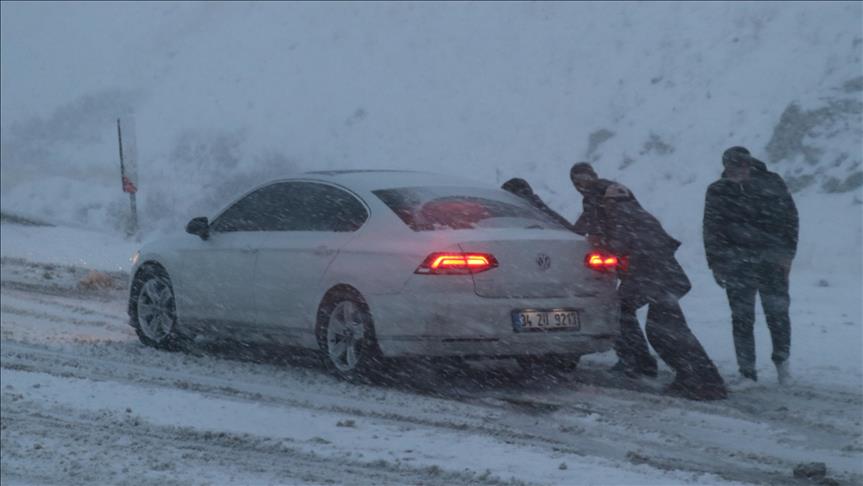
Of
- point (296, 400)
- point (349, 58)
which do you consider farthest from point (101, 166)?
point (296, 400)

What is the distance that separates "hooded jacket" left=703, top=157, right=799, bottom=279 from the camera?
28.6 ft

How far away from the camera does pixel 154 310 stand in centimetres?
1040

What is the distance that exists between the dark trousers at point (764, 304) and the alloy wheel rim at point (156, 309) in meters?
4.35

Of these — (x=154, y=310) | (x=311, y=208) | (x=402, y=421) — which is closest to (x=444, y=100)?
(x=154, y=310)

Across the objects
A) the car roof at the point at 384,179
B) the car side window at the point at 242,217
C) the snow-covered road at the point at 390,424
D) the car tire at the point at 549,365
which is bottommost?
the snow-covered road at the point at 390,424

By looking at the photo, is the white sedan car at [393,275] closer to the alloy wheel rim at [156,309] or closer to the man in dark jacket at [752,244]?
the alloy wheel rim at [156,309]

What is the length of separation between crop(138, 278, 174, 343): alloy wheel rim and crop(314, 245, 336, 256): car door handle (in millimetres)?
1876

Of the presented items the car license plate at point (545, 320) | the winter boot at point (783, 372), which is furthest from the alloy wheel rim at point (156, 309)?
the winter boot at point (783, 372)

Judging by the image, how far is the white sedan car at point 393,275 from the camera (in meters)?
8.09

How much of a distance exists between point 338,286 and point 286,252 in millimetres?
687

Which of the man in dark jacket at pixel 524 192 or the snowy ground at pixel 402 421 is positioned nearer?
the snowy ground at pixel 402 421

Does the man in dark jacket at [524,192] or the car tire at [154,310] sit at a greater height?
the man in dark jacket at [524,192]

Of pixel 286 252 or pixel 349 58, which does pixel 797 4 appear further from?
pixel 286 252

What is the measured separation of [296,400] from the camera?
7.91 metres
